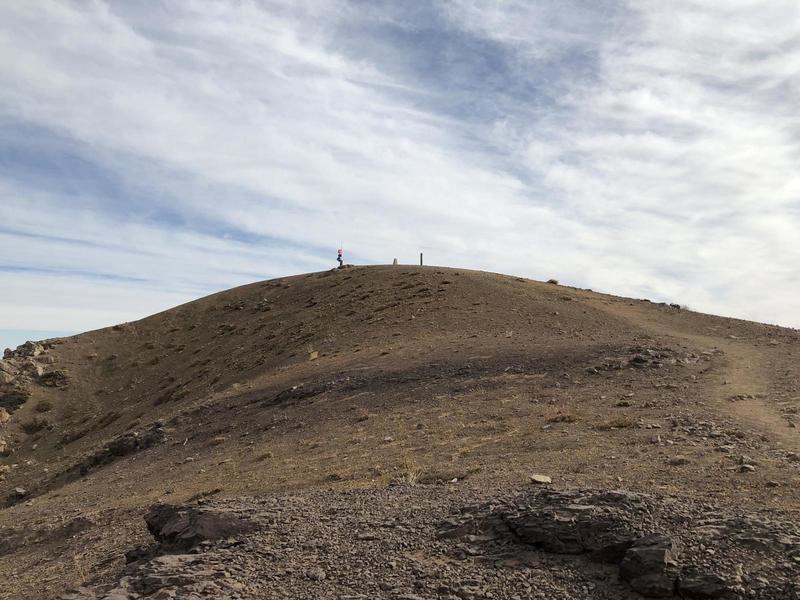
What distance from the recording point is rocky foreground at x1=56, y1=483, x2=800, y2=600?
6531 millimetres

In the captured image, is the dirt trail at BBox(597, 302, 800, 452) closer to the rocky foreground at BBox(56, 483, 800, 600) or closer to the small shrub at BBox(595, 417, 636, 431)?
the small shrub at BBox(595, 417, 636, 431)

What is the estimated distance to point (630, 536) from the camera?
7148 mm

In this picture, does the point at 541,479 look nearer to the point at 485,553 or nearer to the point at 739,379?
the point at 485,553

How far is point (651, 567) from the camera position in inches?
258

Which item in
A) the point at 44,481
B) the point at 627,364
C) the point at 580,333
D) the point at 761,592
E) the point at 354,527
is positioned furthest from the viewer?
the point at 580,333

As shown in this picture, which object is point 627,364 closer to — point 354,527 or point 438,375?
point 438,375

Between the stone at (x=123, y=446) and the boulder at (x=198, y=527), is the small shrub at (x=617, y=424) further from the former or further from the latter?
the stone at (x=123, y=446)

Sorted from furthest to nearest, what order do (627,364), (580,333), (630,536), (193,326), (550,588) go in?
1. (193,326)
2. (580,333)
3. (627,364)
4. (630,536)
5. (550,588)

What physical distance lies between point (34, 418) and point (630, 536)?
110ft

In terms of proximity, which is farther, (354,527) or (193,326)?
(193,326)

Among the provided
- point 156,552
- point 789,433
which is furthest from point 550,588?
point 789,433

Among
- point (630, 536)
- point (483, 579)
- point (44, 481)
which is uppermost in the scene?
point (630, 536)

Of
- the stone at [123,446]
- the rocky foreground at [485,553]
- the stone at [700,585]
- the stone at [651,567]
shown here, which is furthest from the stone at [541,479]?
the stone at [123,446]

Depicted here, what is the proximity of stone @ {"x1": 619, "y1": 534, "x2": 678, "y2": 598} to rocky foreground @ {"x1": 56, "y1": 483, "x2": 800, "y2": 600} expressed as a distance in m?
0.01
